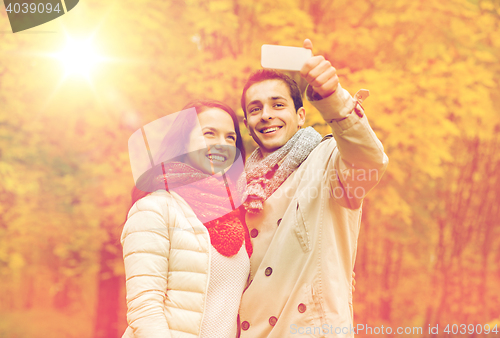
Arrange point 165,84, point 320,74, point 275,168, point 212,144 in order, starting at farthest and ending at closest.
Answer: point 165,84
point 275,168
point 212,144
point 320,74

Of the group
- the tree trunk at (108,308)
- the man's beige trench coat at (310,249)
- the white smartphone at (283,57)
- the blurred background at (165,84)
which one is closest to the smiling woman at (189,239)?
the man's beige trench coat at (310,249)

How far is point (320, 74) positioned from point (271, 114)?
821 mm

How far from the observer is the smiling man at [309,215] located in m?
1.47

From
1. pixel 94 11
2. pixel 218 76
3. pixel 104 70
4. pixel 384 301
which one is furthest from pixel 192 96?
pixel 384 301

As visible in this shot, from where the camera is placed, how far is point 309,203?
1.86 metres

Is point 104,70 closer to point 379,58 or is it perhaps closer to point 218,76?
point 218,76

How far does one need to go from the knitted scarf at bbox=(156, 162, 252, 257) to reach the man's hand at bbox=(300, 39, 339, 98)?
81cm

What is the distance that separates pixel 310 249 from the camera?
5.85 ft

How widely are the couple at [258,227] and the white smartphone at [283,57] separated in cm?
4

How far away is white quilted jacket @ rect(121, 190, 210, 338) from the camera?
5.02 feet

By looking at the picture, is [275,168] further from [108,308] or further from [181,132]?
[108,308]

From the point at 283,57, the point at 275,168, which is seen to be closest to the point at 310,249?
the point at 275,168

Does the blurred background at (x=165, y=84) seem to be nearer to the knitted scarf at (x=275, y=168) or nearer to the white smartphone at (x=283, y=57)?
the knitted scarf at (x=275, y=168)

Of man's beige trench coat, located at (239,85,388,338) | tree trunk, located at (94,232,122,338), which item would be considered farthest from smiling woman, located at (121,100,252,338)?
tree trunk, located at (94,232,122,338)
